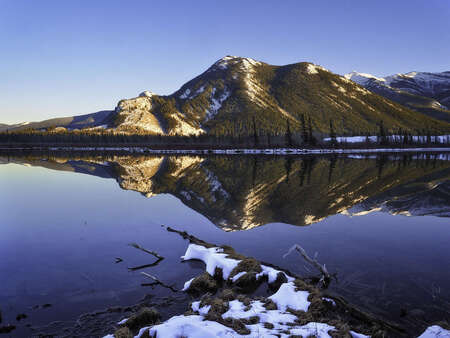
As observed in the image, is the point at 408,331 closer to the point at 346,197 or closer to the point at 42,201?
the point at 346,197

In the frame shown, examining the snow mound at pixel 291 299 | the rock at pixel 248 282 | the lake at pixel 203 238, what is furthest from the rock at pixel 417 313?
the rock at pixel 248 282

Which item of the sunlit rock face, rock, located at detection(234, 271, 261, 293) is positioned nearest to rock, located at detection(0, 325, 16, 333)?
rock, located at detection(234, 271, 261, 293)

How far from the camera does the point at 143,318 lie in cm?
1062

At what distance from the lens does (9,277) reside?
49.3 feet

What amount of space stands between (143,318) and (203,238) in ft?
36.7

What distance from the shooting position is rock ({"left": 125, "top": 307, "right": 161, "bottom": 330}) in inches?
409

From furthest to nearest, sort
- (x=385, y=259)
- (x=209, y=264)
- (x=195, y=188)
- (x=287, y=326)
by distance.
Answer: (x=195, y=188), (x=385, y=259), (x=209, y=264), (x=287, y=326)

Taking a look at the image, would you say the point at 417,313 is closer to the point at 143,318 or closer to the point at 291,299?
the point at 291,299

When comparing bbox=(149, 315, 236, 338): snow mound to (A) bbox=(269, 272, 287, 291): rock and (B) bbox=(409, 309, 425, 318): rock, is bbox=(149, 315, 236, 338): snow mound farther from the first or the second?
(B) bbox=(409, 309, 425, 318): rock

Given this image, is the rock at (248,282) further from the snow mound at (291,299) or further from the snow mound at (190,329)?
the snow mound at (190,329)

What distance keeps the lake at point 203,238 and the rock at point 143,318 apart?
789 millimetres

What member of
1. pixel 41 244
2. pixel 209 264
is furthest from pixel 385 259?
pixel 41 244

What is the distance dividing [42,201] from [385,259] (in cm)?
3479

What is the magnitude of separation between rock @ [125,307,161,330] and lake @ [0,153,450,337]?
2.59ft
